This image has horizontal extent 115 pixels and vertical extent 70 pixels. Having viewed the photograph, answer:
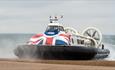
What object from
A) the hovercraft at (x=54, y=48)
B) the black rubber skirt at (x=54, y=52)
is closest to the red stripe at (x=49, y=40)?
the hovercraft at (x=54, y=48)

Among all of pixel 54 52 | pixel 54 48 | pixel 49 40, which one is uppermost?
pixel 49 40

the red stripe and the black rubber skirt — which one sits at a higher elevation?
the red stripe

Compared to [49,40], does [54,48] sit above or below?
below

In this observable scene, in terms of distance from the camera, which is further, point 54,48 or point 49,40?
point 49,40

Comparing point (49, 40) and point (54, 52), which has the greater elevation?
point (49, 40)

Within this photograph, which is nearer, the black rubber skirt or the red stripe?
the black rubber skirt

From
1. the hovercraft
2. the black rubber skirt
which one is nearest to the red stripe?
the hovercraft

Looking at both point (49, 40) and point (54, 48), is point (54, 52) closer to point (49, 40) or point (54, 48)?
point (54, 48)

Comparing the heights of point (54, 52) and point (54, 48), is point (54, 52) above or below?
below

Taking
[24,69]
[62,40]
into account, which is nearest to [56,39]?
[62,40]

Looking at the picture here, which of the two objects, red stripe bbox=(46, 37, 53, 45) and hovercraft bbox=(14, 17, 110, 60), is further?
red stripe bbox=(46, 37, 53, 45)

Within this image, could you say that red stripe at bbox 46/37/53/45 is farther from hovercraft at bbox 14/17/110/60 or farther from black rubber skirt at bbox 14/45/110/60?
black rubber skirt at bbox 14/45/110/60

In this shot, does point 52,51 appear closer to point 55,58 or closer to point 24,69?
point 55,58

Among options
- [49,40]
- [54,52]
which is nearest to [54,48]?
[54,52]
